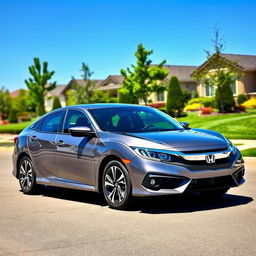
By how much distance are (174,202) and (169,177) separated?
48.9 inches

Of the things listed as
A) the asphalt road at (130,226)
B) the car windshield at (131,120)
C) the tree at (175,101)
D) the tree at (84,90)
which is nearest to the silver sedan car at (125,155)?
the car windshield at (131,120)

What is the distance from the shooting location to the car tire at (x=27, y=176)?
10484 mm

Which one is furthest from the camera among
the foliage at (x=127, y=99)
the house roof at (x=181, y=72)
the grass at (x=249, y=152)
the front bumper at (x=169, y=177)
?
the house roof at (x=181, y=72)

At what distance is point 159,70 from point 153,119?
44.8 m

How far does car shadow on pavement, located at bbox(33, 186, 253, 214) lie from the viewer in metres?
8.41

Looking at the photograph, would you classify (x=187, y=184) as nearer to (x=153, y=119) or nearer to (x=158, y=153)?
(x=158, y=153)

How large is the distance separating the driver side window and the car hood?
97 centimetres

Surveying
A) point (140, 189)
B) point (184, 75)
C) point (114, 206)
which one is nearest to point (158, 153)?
point (140, 189)

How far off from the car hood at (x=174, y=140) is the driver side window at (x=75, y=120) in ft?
3.17

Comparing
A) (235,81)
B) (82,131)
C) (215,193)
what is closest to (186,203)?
(215,193)

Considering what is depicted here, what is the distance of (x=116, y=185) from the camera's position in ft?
27.6

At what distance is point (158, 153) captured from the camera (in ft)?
26.2

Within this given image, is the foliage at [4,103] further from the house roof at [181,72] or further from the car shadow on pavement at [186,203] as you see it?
the car shadow on pavement at [186,203]

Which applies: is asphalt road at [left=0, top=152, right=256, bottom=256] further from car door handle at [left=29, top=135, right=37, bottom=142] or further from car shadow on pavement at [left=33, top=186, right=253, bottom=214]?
car door handle at [left=29, top=135, right=37, bottom=142]
